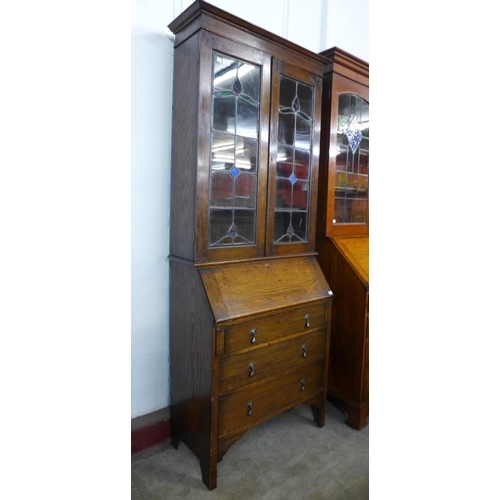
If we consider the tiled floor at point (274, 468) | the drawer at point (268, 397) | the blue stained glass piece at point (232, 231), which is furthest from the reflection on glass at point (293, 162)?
the tiled floor at point (274, 468)

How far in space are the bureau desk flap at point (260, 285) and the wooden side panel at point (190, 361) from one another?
0.22 ft

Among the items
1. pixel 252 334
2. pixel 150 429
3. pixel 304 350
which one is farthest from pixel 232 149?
pixel 150 429

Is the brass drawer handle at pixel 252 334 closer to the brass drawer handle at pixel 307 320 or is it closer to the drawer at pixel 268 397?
the drawer at pixel 268 397

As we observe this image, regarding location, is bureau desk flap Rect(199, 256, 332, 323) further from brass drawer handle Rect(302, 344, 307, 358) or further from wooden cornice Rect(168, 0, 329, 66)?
wooden cornice Rect(168, 0, 329, 66)

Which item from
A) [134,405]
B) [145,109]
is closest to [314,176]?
[145,109]

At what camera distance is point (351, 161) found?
233cm

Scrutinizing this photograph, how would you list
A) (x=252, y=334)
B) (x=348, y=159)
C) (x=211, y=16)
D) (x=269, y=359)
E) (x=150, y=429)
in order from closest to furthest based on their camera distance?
(x=211, y=16), (x=252, y=334), (x=269, y=359), (x=150, y=429), (x=348, y=159)

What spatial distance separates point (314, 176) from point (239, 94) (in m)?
0.66

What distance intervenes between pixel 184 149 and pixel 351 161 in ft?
3.79

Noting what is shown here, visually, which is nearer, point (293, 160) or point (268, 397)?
point (268, 397)

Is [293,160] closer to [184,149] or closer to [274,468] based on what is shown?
[184,149]
